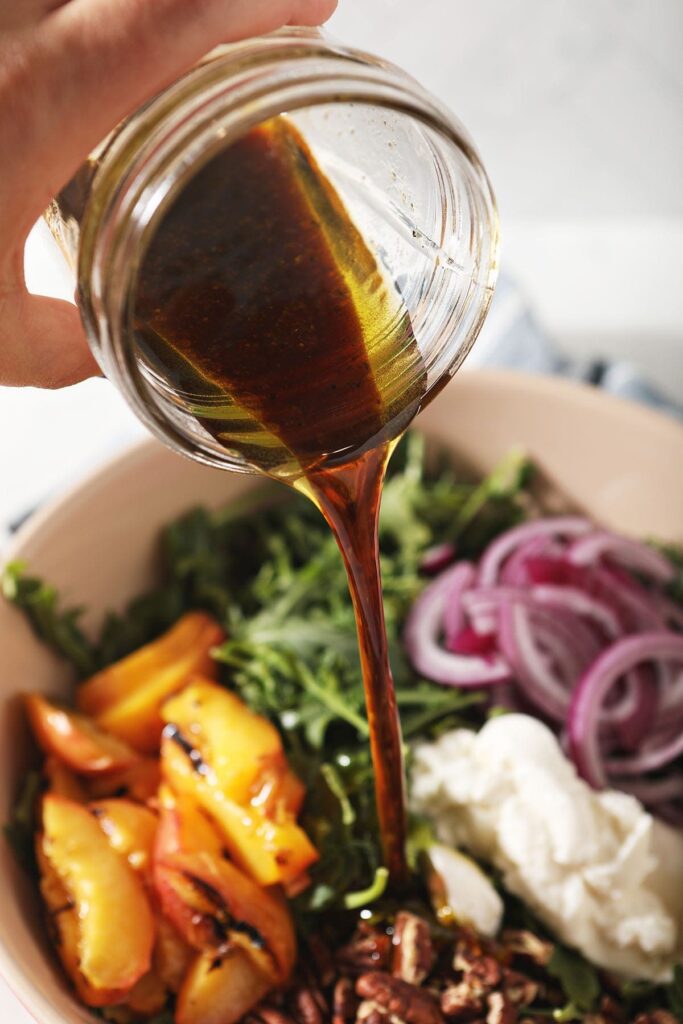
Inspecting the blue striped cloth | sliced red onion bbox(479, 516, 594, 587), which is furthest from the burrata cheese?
the blue striped cloth

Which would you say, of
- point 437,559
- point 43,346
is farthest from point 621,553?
point 43,346

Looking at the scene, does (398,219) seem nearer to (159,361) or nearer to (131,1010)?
(159,361)

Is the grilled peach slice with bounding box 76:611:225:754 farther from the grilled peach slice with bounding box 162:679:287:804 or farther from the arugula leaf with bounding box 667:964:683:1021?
the arugula leaf with bounding box 667:964:683:1021

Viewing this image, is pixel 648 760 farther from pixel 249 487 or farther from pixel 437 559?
pixel 249 487

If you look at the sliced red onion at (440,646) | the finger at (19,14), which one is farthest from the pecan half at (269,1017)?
the finger at (19,14)

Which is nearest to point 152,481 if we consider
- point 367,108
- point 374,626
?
point 374,626
